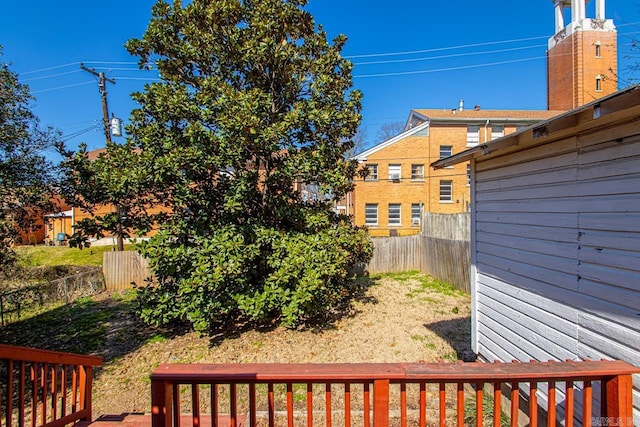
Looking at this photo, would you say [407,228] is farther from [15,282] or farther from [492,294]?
[15,282]

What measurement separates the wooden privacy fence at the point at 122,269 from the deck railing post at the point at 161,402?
33.5 feet

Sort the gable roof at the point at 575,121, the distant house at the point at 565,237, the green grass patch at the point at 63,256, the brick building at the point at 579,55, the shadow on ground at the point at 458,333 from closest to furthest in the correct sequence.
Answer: the gable roof at the point at 575,121 → the distant house at the point at 565,237 → the shadow on ground at the point at 458,333 → the green grass patch at the point at 63,256 → the brick building at the point at 579,55

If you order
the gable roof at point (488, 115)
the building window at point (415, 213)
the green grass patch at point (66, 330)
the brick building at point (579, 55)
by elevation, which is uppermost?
the brick building at point (579, 55)

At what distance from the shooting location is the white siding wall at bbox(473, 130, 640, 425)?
210 cm

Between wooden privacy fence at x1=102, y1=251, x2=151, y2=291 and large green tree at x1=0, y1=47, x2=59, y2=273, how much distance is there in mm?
4707

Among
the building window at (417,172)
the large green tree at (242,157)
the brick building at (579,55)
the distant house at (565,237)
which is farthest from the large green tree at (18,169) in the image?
the brick building at (579,55)

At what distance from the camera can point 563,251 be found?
263cm

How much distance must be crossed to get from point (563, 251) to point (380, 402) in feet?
7.44

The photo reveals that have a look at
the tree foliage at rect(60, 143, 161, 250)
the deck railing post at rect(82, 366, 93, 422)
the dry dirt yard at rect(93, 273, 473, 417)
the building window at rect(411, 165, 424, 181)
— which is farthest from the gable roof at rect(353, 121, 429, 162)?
the deck railing post at rect(82, 366, 93, 422)

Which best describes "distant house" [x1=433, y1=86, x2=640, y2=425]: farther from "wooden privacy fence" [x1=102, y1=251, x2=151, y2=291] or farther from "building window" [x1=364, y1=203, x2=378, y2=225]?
"building window" [x1=364, y1=203, x2=378, y2=225]

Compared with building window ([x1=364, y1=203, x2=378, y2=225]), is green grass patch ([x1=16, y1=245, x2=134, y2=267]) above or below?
below

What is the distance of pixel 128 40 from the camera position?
230 inches

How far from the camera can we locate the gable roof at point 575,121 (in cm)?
178

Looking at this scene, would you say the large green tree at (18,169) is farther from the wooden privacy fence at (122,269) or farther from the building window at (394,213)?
the building window at (394,213)
